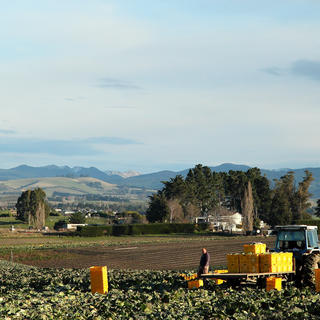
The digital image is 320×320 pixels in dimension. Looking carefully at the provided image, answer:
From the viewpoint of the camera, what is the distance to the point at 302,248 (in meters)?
27.4

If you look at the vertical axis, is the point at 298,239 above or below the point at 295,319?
above

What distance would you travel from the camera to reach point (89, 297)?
24.1m

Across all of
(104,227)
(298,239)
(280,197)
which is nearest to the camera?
(298,239)

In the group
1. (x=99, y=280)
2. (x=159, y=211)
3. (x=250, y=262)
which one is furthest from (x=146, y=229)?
(x=250, y=262)

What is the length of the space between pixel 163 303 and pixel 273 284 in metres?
5.01

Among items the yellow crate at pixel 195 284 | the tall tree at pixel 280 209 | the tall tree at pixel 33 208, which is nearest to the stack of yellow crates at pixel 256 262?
the yellow crate at pixel 195 284

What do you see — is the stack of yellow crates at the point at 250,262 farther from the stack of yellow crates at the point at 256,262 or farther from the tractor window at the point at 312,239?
the tractor window at the point at 312,239

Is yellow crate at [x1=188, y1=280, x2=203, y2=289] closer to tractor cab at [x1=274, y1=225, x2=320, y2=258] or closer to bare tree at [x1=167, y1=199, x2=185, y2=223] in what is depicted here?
tractor cab at [x1=274, y1=225, x2=320, y2=258]

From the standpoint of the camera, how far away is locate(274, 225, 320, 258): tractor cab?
27.2m

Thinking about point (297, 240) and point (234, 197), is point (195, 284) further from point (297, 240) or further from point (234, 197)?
point (234, 197)

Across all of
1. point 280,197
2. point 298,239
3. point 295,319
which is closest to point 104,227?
point 280,197

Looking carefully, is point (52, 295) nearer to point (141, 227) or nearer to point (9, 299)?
point (9, 299)

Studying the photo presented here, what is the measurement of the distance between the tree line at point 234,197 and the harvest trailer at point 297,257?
9314cm

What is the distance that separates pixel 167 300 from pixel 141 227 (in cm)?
10161
